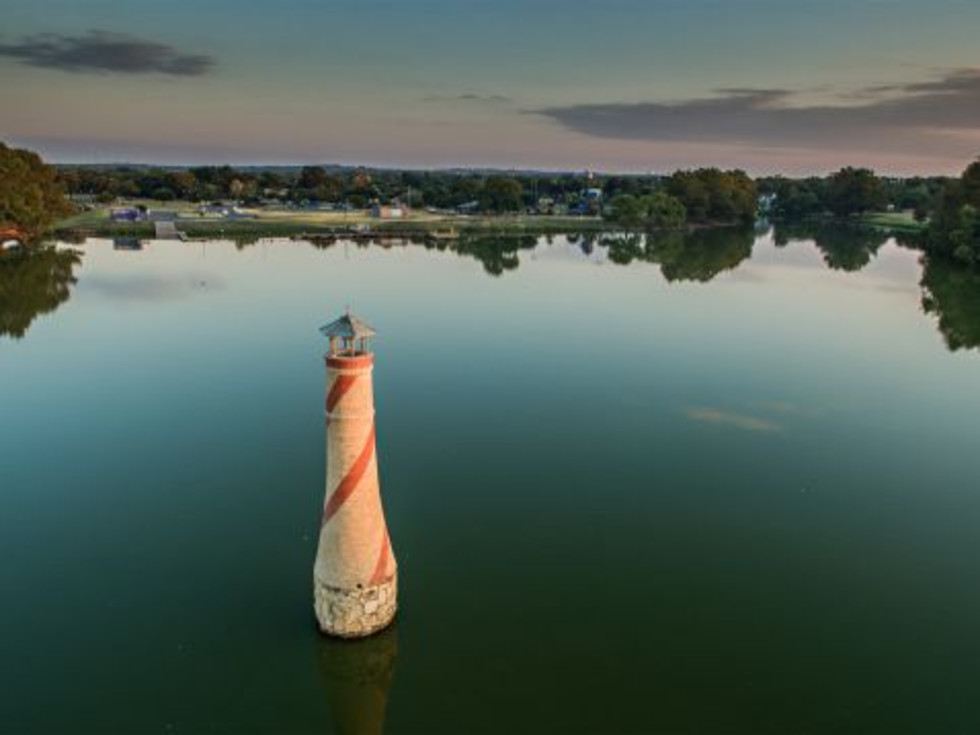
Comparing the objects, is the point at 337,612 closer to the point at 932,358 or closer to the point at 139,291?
the point at 932,358

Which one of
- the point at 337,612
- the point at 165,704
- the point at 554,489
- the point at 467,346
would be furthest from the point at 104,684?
the point at 467,346

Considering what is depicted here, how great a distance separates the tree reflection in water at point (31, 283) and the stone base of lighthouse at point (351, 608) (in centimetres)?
4144

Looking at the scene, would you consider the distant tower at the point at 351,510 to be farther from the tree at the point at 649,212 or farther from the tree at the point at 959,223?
the tree at the point at 649,212

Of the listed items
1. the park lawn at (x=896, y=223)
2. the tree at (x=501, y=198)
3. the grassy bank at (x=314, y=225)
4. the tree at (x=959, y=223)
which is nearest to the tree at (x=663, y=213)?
the grassy bank at (x=314, y=225)

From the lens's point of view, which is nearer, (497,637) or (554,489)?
(497,637)

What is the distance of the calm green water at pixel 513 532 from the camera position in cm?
1659

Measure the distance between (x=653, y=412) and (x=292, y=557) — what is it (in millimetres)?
19249

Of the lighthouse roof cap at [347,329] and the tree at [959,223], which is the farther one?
the tree at [959,223]

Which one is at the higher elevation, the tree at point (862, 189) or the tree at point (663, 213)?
the tree at point (862, 189)

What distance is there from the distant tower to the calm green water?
0.98 m

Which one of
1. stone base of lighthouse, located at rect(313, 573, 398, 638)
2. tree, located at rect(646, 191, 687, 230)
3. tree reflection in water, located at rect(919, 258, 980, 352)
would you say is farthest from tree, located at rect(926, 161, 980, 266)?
stone base of lighthouse, located at rect(313, 573, 398, 638)

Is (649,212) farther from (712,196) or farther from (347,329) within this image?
(347,329)

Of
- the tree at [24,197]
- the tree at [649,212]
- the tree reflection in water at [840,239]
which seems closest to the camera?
the tree at [24,197]

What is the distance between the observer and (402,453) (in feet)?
99.0
